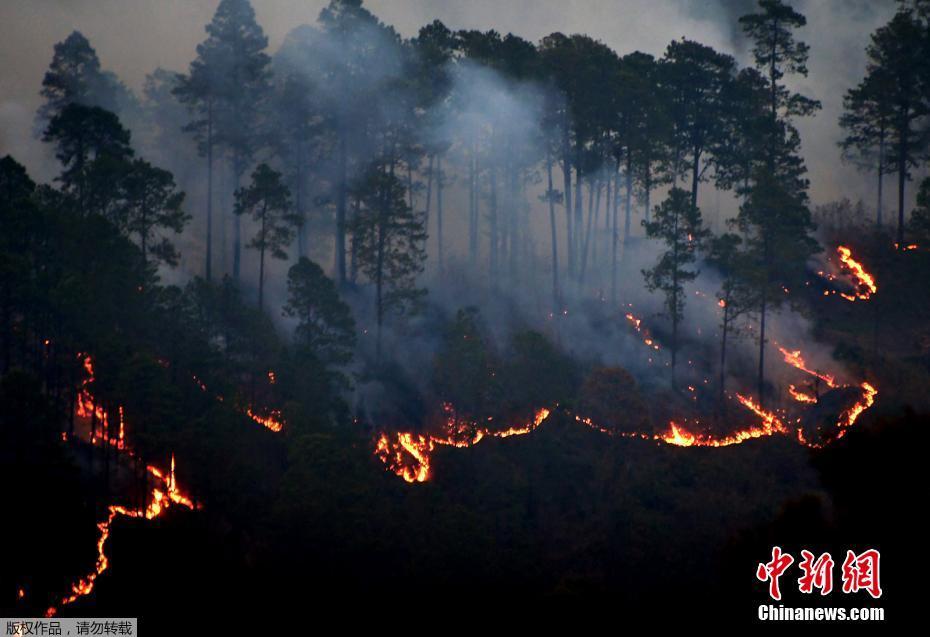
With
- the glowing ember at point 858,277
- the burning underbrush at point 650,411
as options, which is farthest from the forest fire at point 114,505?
the glowing ember at point 858,277

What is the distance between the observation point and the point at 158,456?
40.8 metres

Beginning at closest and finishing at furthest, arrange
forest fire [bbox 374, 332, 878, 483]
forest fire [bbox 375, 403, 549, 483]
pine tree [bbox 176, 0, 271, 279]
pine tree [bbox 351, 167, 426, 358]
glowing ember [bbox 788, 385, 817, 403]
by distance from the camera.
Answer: forest fire [bbox 375, 403, 549, 483] → forest fire [bbox 374, 332, 878, 483] → glowing ember [bbox 788, 385, 817, 403] → pine tree [bbox 351, 167, 426, 358] → pine tree [bbox 176, 0, 271, 279]

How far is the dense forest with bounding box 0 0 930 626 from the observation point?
3703 centimetres

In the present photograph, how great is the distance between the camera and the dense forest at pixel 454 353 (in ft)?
121

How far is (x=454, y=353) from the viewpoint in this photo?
5159 centimetres

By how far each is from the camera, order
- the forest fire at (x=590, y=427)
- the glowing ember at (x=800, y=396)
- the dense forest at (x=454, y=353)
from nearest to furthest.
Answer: the dense forest at (x=454, y=353) < the forest fire at (x=590, y=427) < the glowing ember at (x=800, y=396)

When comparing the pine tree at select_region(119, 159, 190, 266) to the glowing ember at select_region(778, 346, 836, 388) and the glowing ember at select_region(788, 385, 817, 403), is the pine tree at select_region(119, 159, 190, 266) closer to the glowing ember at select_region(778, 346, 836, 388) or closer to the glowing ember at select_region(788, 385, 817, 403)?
the glowing ember at select_region(788, 385, 817, 403)

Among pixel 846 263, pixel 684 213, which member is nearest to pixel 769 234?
pixel 684 213

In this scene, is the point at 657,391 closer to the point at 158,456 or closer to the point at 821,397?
the point at 821,397

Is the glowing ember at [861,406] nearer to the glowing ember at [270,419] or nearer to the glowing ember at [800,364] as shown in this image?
the glowing ember at [800,364]

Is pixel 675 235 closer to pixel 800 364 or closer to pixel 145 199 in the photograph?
pixel 800 364

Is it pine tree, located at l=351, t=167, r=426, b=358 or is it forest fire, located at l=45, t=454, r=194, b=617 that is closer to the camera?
forest fire, located at l=45, t=454, r=194, b=617

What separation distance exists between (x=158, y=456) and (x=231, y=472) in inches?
117

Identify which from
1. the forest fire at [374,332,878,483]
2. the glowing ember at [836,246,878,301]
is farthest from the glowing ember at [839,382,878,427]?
the glowing ember at [836,246,878,301]
